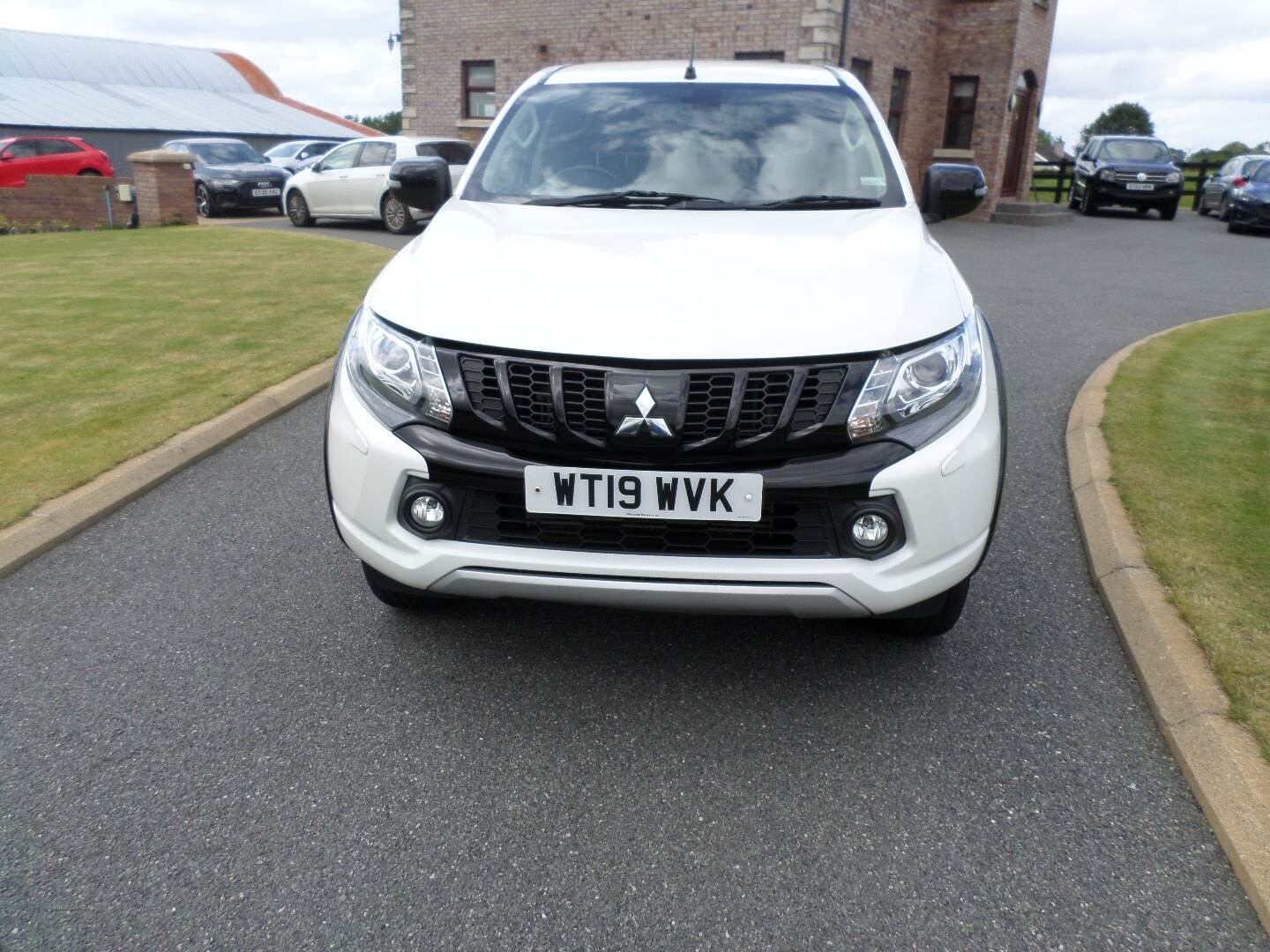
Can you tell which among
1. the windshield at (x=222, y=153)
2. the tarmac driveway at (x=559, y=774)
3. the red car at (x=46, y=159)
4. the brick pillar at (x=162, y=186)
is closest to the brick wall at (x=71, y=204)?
the brick pillar at (x=162, y=186)

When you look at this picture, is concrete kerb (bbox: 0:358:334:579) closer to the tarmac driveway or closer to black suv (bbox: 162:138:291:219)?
the tarmac driveway

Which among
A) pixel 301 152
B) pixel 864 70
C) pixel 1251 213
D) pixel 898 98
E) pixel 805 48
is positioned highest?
pixel 805 48

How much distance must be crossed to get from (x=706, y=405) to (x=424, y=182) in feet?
8.02

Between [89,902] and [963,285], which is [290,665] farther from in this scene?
[963,285]

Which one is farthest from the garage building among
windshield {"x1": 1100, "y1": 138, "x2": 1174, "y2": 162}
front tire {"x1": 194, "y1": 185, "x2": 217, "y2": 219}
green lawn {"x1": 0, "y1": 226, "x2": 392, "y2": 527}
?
windshield {"x1": 1100, "y1": 138, "x2": 1174, "y2": 162}

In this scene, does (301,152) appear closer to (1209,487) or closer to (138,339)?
(138,339)

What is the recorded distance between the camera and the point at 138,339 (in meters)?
7.48

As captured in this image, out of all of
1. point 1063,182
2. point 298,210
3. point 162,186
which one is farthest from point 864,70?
point 162,186

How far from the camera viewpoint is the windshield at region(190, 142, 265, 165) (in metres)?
22.8

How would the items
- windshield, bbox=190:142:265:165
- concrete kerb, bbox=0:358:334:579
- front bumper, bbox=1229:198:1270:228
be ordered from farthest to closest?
windshield, bbox=190:142:265:165
front bumper, bbox=1229:198:1270:228
concrete kerb, bbox=0:358:334:579

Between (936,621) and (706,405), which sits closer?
(706,405)

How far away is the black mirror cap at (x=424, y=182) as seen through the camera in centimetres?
446

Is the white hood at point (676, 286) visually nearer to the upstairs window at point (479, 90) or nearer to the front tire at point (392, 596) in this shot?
the front tire at point (392, 596)

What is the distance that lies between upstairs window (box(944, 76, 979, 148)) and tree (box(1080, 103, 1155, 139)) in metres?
64.7
